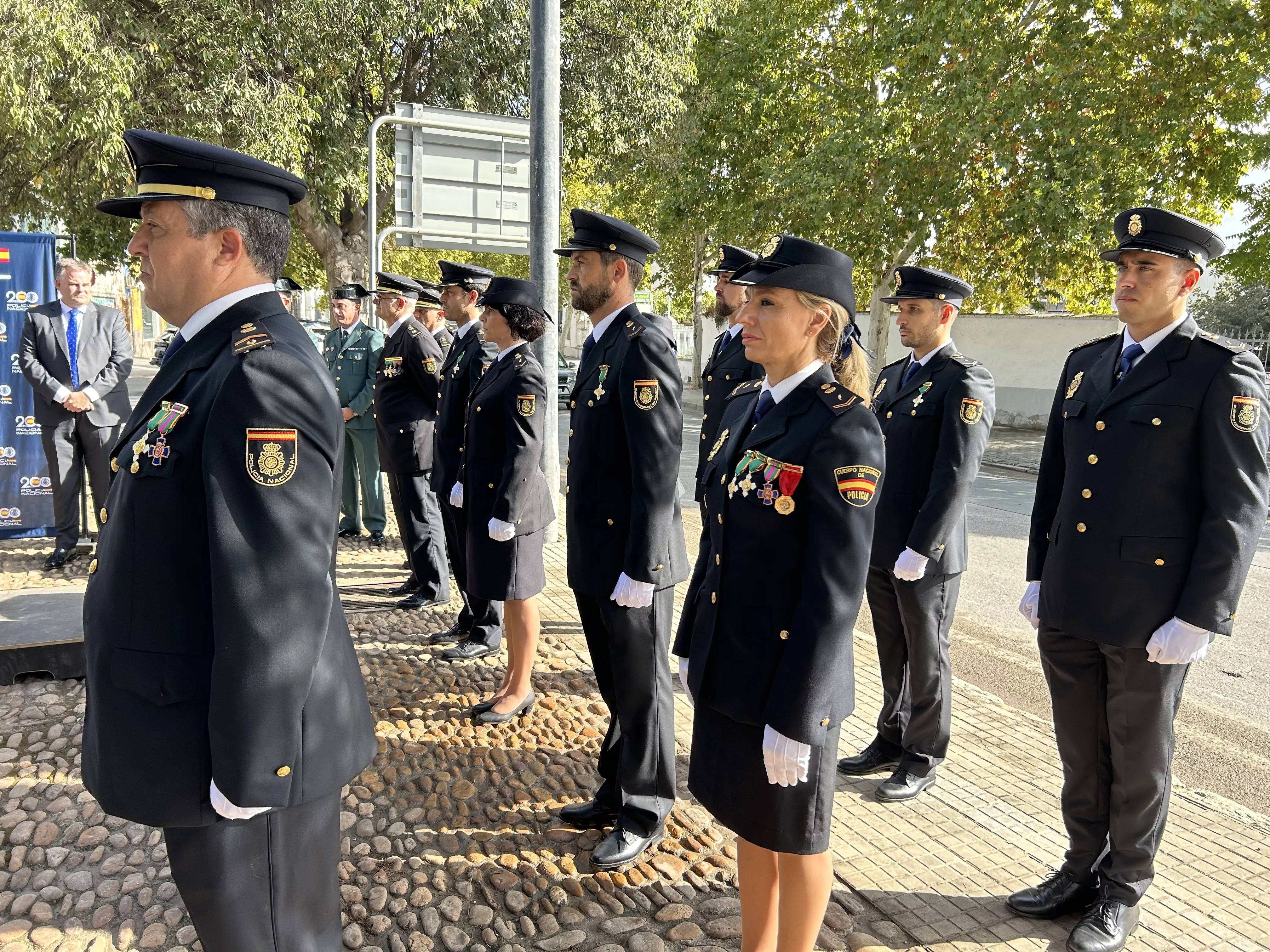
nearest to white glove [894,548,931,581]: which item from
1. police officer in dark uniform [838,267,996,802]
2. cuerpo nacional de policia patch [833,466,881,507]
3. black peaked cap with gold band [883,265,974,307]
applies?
police officer in dark uniform [838,267,996,802]

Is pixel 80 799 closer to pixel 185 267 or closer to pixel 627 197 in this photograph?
pixel 185 267

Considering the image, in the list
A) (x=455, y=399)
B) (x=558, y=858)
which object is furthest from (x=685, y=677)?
(x=455, y=399)

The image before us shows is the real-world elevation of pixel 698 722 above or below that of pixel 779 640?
below

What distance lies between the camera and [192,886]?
6.14 feet

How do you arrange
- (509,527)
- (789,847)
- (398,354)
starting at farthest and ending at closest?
(398,354)
(509,527)
(789,847)

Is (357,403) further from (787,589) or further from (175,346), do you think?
(787,589)

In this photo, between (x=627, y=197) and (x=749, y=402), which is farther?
(x=627, y=197)

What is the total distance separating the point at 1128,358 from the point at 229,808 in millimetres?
2955

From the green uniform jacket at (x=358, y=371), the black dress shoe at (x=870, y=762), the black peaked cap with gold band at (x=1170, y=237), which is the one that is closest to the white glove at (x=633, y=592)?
the black dress shoe at (x=870, y=762)

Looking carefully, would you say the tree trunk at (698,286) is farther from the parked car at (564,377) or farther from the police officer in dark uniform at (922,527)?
the police officer in dark uniform at (922,527)

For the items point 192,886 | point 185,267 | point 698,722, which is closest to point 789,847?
point 698,722

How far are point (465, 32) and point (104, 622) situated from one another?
1307 cm

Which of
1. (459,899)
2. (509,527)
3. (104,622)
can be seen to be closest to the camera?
(104,622)

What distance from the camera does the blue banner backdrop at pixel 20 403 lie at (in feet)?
24.4
